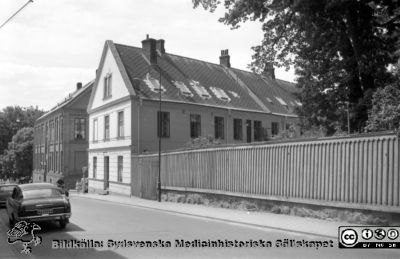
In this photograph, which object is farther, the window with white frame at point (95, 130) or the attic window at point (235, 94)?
the attic window at point (235, 94)

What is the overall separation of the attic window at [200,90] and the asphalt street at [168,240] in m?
22.3

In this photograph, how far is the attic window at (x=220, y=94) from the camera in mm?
41312

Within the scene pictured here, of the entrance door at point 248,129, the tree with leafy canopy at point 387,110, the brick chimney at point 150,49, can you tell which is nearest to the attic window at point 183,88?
the brick chimney at point 150,49

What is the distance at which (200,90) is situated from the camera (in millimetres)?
39969

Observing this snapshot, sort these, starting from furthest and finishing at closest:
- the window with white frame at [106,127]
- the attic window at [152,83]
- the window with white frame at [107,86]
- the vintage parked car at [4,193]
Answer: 1. the window with white frame at [106,127]
2. the window with white frame at [107,86]
3. the attic window at [152,83]
4. the vintage parked car at [4,193]

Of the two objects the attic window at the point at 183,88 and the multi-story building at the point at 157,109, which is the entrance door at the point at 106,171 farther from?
the attic window at the point at 183,88

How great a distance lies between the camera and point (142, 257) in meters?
10.2

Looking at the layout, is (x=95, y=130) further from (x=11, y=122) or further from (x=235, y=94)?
(x=11, y=122)

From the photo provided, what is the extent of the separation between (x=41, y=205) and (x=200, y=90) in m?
26.1

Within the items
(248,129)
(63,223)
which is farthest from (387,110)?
(248,129)

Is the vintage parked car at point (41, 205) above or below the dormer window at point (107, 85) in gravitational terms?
below

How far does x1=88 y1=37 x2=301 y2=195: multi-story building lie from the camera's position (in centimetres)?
3466

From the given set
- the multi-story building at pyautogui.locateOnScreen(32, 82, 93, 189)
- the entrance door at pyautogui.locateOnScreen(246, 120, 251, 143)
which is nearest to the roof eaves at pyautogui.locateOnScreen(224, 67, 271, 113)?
the entrance door at pyautogui.locateOnScreen(246, 120, 251, 143)

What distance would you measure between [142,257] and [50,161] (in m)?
54.9
